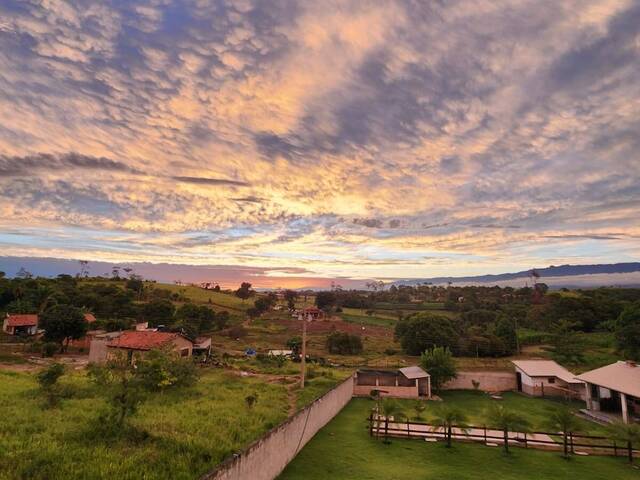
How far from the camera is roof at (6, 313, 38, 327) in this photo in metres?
62.0

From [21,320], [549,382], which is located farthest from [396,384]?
[21,320]

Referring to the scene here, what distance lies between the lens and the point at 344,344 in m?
64.6

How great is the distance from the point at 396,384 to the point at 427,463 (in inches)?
791

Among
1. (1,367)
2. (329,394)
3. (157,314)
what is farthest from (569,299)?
(1,367)

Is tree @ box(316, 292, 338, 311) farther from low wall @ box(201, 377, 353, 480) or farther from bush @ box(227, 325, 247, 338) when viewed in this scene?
low wall @ box(201, 377, 353, 480)

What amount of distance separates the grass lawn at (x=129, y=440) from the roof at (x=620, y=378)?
24583 millimetres

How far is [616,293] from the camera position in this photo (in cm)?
10406

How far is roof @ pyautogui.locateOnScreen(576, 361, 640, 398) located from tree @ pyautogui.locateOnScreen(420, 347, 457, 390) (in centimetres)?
1195

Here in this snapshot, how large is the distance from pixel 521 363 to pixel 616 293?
8384 cm

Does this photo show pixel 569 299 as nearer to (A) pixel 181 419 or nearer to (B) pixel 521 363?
(B) pixel 521 363

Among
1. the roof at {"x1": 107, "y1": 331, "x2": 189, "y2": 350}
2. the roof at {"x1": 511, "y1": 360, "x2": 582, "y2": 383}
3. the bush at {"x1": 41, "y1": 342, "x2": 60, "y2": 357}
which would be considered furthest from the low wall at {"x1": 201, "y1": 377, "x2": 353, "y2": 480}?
the bush at {"x1": 41, "y1": 342, "x2": 60, "y2": 357}

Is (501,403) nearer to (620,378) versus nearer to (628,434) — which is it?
(620,378)

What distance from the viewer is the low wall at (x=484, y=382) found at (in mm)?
42625

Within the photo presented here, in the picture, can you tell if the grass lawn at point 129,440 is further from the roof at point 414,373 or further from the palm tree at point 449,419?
the roof at point 414,373
